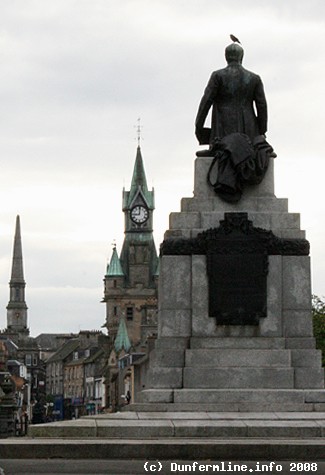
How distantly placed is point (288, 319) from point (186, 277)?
2.61m

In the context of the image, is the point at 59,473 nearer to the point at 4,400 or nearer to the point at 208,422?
the point at 208,422

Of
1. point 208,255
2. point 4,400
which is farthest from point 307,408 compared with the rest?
point 4,400

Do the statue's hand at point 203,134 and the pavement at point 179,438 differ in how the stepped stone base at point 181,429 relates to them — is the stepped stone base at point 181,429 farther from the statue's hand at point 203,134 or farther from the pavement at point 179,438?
the statue's hand at point 203,134

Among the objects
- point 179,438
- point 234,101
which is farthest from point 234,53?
point 179,438

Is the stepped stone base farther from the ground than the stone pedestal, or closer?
closer

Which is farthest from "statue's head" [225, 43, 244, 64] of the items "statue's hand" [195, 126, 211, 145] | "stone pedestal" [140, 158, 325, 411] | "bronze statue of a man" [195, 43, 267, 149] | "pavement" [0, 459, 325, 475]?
"pavement" [0, 459, 325, 475]

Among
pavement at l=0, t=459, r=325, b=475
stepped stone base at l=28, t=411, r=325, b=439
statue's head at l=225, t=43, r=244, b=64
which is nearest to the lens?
pavement at l=0, t=459, r=325, b=475

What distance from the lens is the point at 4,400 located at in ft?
293

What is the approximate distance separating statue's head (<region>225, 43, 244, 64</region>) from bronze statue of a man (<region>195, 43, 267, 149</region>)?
0.41 metres

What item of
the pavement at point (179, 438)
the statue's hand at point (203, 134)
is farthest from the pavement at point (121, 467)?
the statue's hand at point (203, 134)

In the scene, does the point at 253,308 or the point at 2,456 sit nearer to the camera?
the point at 2,456

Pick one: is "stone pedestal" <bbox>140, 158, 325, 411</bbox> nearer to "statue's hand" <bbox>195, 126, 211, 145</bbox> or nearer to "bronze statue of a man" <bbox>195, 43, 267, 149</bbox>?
"bronze statue of a man" <bbox>195, 43, 267, 149</bbox>

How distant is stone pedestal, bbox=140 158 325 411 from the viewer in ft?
119

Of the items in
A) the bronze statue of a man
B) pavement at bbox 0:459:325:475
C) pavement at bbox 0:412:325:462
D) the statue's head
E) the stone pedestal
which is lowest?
pavement at bbox 0:459:325:475
